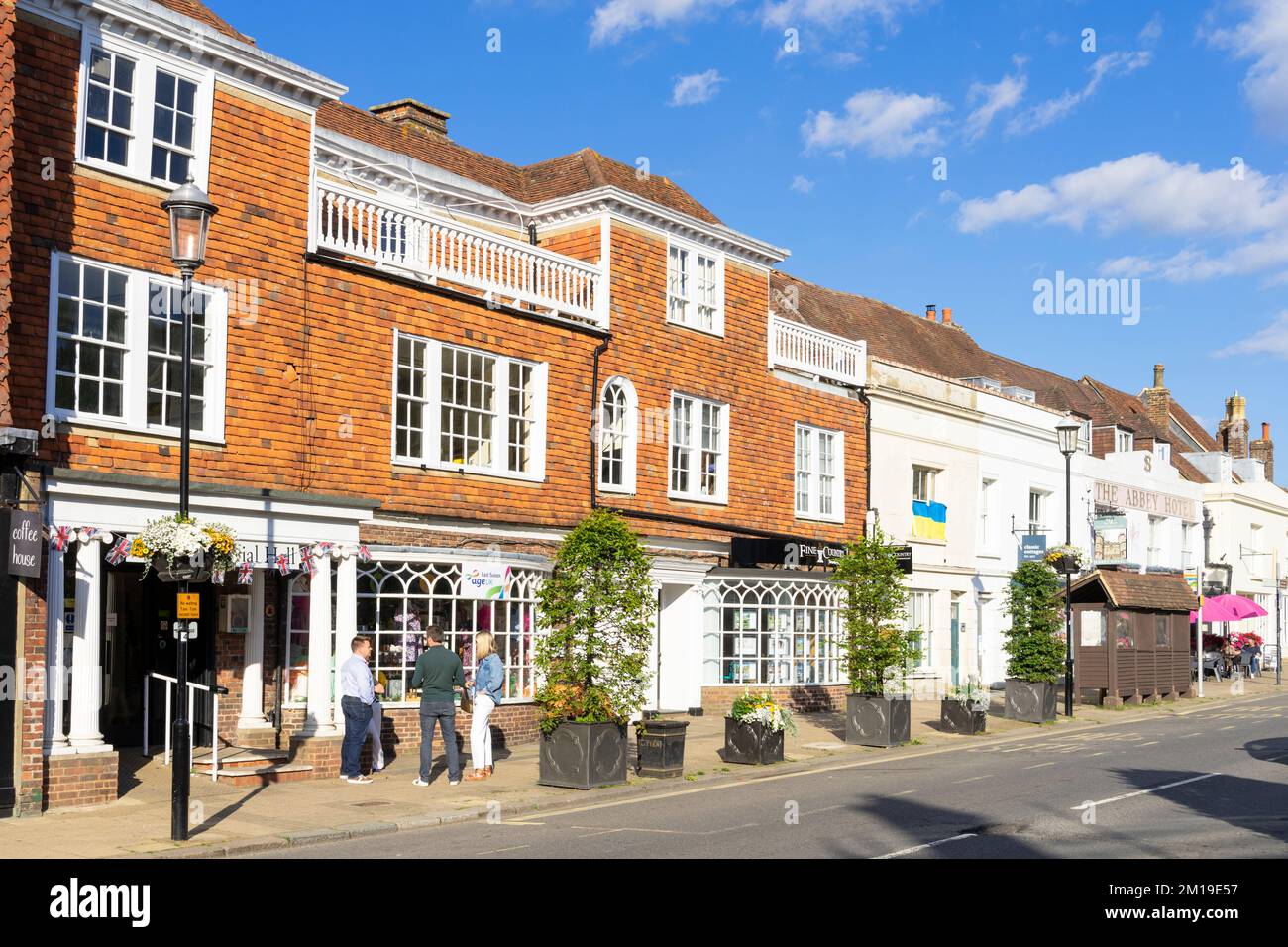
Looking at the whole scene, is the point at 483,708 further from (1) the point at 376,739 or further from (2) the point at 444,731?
(1) the point at 376,739

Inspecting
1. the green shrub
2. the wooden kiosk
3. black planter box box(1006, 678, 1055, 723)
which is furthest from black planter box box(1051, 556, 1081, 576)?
black planter box box(1006, 678, 1055, 723)

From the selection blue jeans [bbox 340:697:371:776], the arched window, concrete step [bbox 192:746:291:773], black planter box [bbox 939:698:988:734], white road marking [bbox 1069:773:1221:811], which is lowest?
black planter box [bbox 939:698:988:734]

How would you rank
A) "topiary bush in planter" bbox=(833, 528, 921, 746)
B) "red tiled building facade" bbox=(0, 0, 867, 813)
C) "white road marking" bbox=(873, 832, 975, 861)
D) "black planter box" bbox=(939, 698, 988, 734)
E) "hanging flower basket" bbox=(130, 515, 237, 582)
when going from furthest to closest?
"black planter box" bbox=(939, 698, 988, 734) → "topiary bush in planter" bbox=(833, 528, 921, 746) → "red tiled building facade" bbox=(0, 0, 867, 813) → "hanging flower basket" bbox=(130, 515, 237, 582) → "white road marking" bbox=(873, 832, 975, 861)

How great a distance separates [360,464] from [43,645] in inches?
214

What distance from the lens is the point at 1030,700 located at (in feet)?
89.4

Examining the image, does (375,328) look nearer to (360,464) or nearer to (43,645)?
(360,464)

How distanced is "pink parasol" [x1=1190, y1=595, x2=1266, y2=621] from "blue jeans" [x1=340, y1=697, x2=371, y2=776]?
3229 cm

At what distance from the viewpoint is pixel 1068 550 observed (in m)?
28.8

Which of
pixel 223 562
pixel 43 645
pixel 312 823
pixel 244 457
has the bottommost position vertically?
pixel 312 823

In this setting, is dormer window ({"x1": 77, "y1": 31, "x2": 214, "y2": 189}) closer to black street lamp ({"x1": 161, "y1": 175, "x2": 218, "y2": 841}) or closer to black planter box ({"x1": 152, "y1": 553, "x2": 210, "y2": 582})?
black street lamp ({"x1": 161, "y1": 175, "x2": 218, "y2": 841})

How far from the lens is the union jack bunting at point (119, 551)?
14523mm

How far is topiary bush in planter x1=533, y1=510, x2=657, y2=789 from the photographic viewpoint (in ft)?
54.1
